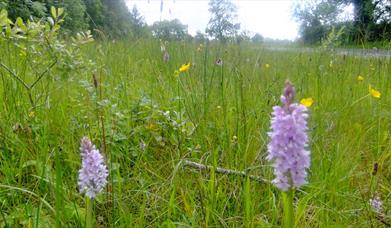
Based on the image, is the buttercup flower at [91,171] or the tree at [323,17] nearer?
the buttercup flower at [91,171]

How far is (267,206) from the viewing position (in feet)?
3.72

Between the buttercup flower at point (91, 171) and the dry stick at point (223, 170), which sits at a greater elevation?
the buttercup flower at point (91, 171)

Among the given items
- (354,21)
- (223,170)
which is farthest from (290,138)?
(354,21)

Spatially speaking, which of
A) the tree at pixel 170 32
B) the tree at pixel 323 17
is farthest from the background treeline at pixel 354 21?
the tree at pixel 170 32

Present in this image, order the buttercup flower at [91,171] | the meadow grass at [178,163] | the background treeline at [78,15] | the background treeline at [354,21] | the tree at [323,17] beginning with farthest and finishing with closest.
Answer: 1. the tree at [323,17]
2. the background treeline at [354,21]
3. the background treeline at [78,15]
4. the meadow grass at [178,163]
5. the buttercup flower at [91,171]

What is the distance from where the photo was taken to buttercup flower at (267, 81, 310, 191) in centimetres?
54

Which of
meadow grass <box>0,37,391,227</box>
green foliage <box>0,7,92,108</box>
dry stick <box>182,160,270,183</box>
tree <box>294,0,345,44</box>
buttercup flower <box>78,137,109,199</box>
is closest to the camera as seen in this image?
buttercup flower <box>78,137,109,199</box>

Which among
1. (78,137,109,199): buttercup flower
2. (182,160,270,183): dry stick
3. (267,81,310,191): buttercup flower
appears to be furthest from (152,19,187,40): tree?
(267,81,310,191): buttercup flower

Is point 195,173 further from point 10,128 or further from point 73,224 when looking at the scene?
point 10,128

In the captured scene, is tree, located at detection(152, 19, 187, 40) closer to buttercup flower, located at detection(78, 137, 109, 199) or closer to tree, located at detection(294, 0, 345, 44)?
tree, located at detection(294, 0, 345, 44)

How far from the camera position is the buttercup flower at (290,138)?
0.54 metres

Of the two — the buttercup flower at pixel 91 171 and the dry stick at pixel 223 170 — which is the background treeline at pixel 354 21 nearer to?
the dry stick at pixel 223 170

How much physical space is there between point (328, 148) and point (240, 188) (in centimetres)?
56

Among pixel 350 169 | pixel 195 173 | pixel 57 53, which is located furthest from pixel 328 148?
pixel 57 53
